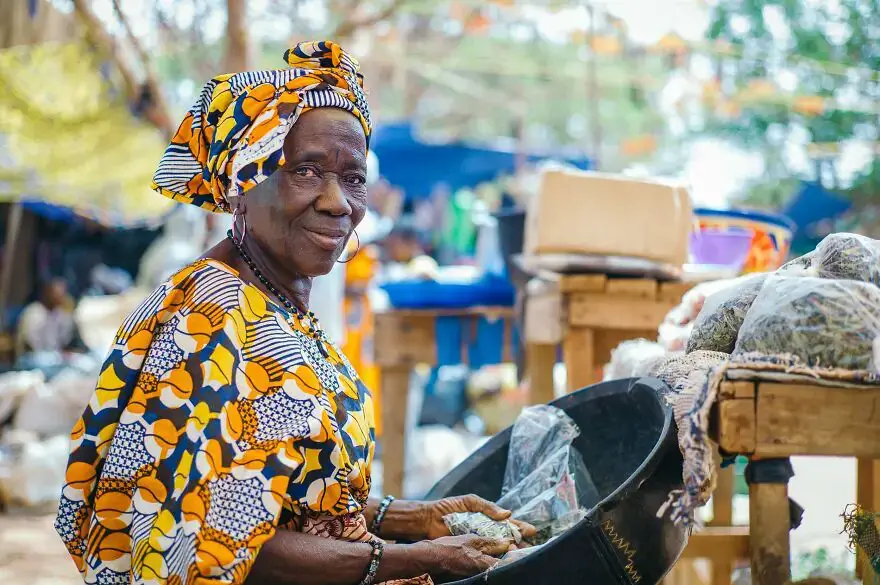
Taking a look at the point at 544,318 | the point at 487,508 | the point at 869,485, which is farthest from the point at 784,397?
the point at 544,318

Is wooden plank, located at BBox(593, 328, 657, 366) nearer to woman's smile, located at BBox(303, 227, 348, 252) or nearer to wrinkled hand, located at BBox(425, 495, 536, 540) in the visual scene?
wrinkled hand, located at BBox(425, 495, 536, 540)

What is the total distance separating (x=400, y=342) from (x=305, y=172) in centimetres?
343

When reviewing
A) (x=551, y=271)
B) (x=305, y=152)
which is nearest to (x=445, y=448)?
(x=551, y=271)

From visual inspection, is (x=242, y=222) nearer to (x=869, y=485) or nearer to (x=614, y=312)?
(x=869, y=485)

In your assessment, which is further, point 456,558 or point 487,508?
point 487,508

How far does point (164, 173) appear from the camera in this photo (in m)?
2.20

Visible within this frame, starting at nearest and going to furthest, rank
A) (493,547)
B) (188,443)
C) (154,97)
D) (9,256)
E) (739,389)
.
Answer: (739,389) < (188,443) < (493,547) < (154,97) < (9,256)

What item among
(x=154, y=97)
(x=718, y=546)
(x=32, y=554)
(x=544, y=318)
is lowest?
(x=32, y=554)

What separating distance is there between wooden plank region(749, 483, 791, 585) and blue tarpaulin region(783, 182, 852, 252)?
8.13 meters

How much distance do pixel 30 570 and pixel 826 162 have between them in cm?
901

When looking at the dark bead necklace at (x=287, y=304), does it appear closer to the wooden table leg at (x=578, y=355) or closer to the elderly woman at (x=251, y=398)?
the elderly woman at (x=251, y=398)

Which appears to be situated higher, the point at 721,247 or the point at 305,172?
the point at 305,172

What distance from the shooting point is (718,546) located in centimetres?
295

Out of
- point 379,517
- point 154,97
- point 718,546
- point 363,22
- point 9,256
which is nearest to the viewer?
point 379,517
